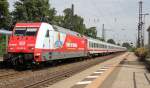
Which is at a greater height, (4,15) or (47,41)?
(4,15)

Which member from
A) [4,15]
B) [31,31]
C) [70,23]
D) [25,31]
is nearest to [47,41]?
[31,31]

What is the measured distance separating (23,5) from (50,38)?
39.9m

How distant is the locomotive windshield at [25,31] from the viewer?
2509 centimetres

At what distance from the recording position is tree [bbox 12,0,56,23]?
209ft

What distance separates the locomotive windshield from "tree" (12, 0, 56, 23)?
3726 centimetres

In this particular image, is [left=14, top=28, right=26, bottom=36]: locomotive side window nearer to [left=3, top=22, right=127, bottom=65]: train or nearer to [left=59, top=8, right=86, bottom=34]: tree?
[left=3, top=22, right=127, bottom=65]: train

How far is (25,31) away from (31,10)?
132ft

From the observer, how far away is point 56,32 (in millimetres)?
28094

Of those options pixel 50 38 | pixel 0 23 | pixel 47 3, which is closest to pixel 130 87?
pixel 50 38

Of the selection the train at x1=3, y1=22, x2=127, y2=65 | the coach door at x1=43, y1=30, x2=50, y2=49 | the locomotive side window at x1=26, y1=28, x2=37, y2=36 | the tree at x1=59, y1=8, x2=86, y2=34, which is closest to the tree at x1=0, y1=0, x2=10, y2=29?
the tree at x1=59, y1=8, x2=86, y2=34

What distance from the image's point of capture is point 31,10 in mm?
65062

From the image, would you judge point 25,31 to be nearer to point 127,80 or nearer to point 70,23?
point 127,80

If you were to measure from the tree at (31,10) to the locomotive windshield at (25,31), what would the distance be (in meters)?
37.3

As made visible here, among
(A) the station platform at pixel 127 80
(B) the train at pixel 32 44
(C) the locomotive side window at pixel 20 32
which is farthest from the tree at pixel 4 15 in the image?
(A) the station platform at pixel 127 80
